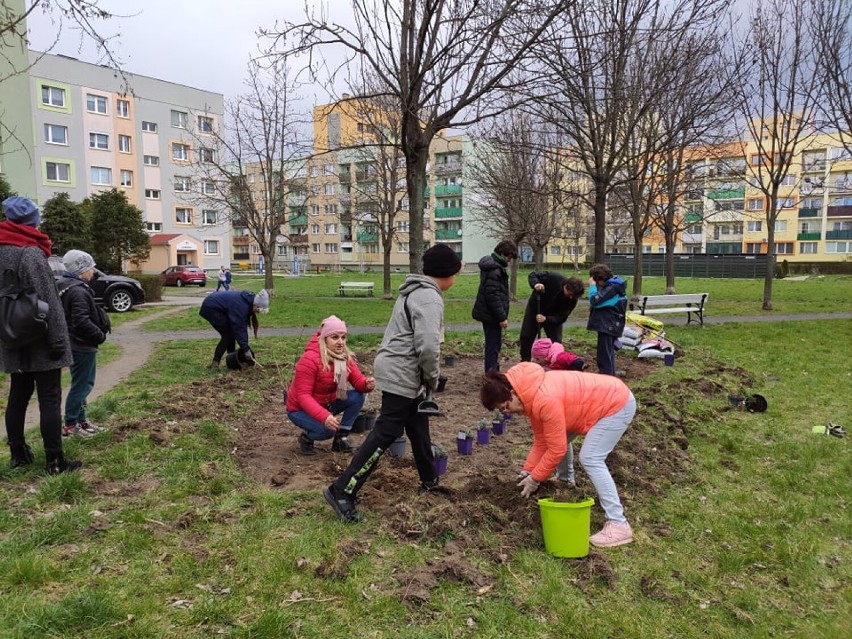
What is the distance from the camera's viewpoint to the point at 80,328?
16.7 ft

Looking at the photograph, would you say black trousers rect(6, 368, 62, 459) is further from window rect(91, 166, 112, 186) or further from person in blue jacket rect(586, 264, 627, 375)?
window rect(91, 166, 112, 186)

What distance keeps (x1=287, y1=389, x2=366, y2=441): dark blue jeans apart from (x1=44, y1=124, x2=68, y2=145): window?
4581 cm

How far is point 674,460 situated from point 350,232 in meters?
66.2

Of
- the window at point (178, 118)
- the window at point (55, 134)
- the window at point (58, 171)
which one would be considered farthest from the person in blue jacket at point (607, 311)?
the window at point (178, 118)

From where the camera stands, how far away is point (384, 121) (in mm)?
18953

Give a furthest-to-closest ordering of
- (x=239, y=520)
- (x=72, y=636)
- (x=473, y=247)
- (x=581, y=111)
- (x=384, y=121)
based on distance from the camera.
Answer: (x=473, y=247) → (x=384, y=121) → (x=581, y=111) → (x=239, y=520) → (x=72, y=636)

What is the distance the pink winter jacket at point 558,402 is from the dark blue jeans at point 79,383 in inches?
158

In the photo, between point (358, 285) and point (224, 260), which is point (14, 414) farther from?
point (224, 260)

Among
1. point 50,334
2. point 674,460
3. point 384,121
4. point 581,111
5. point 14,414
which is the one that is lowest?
point 674,460

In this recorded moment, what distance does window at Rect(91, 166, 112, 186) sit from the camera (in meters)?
43.5

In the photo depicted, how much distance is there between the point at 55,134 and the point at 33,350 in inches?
1814

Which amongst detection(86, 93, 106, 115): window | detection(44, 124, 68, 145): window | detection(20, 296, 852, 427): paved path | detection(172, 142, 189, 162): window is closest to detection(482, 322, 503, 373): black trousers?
detection(20, 296, 852, 427): paved path

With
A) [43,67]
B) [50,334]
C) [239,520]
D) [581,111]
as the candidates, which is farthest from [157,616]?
[43,67]

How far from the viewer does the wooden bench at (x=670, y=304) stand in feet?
44.8
